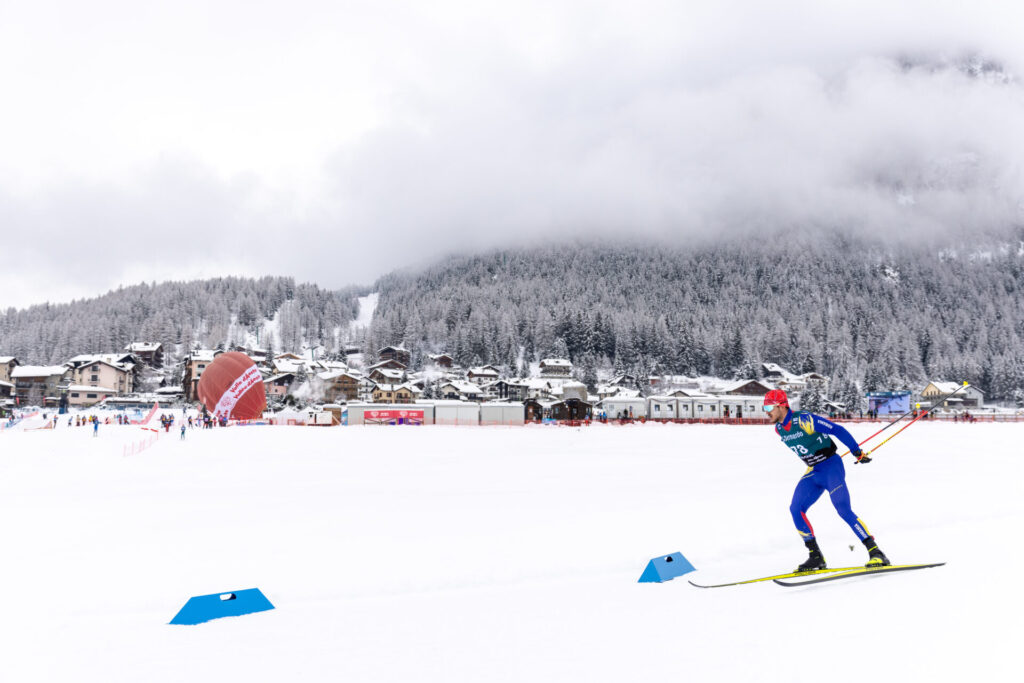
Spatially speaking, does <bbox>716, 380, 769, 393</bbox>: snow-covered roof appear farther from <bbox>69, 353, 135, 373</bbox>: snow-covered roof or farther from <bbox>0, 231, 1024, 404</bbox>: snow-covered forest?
<bbox>69, 353, 135, 373</bbox>: snow-covered roof

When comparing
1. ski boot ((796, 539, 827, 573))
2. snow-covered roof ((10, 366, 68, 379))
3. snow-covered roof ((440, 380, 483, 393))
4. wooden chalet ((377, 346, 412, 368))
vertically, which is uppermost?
wooden chalet ((377, 346, 412, 368))

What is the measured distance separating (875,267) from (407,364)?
6696 inches

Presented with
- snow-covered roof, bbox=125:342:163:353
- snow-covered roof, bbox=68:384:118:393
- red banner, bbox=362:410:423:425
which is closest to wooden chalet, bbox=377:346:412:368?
snow-covered roof, bbox=125:342:163:353

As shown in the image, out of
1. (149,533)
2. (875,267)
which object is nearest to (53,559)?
(149,533)

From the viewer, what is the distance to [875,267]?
654 ft

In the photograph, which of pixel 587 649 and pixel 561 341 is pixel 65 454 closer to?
pixel 587 649

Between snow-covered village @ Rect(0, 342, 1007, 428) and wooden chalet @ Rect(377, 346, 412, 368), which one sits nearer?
snow-covered village @ Rect(0, 342, 1007, 428)

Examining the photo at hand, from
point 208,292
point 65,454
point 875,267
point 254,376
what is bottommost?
point 65,454

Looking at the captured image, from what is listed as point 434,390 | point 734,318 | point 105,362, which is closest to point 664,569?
point 434,390

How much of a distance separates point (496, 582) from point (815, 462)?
362 cm

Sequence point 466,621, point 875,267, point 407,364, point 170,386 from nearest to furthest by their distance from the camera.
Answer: point 466,621, point 170,386, point 407,364, point 875,267

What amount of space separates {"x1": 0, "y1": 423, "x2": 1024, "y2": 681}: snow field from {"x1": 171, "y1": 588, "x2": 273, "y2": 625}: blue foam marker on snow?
12cm

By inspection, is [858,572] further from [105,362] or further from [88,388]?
[105,362]

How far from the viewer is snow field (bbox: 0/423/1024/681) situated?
12.4 feet
